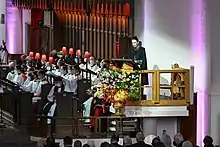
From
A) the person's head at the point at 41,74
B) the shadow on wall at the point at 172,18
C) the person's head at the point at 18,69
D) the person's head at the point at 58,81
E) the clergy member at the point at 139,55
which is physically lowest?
the person's head at the point at 58,81

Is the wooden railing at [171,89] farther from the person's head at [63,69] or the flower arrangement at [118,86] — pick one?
the person's head at [63,69]

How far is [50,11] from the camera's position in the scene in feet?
77.1

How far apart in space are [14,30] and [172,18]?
12.0 m

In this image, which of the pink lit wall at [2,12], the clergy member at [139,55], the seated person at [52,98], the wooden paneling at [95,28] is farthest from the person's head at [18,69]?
the pink lit wall at [2,12]

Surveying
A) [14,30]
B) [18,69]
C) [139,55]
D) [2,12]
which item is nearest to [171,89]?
[139,55]

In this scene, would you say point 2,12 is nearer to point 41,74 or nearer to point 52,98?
point 41,74

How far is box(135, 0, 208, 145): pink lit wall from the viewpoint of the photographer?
1380cm

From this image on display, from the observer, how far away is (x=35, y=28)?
25.5 metres

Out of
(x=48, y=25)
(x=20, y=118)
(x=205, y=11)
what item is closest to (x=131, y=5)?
(x=205, y=11)

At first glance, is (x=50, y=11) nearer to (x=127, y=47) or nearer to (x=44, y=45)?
(x=44, y=45)

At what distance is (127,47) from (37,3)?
19.4 ft

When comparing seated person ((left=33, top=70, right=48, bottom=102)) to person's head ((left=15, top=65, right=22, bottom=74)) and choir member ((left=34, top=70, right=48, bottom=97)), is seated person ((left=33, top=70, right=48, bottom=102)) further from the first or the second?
person's head ((left=15, top=65, right=22, bottom=74))

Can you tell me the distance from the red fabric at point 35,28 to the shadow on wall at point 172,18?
9816 millimetres

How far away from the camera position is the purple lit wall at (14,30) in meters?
25.7
